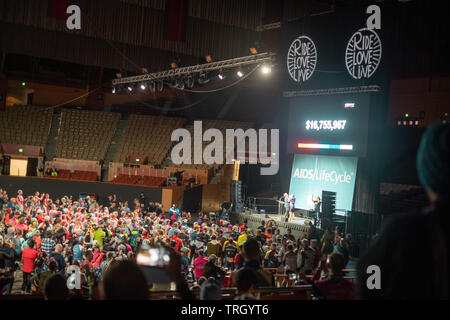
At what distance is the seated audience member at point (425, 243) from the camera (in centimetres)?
138

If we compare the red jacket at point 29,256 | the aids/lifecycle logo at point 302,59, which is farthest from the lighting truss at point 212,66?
the red jacket at point 29,256

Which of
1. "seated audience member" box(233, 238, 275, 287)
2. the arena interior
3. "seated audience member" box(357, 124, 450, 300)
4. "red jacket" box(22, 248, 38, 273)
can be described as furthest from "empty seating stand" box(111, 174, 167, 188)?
"seated audience member" box(357, 124, 450, 300)

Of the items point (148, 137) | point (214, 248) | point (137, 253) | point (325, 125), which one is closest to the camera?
point (137, 253)

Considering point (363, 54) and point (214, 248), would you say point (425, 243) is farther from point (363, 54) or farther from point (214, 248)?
point (363, 54)

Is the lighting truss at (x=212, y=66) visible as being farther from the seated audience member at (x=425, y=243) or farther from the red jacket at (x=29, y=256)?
→ the seated audience member at (x=425, y=243)

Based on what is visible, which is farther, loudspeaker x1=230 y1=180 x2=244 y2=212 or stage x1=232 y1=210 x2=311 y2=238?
loudspeaker x1=230 y1=180 x2=244 y2=212

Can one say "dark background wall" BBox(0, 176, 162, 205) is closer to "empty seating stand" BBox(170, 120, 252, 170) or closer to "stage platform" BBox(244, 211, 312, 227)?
"empty seating stand" BBox(170, 120, 252, 170)

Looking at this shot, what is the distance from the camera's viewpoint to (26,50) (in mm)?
22688

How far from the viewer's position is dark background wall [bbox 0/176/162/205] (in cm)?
2280

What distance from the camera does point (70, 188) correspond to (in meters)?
23.5

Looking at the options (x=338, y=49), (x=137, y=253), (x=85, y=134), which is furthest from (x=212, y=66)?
(x=137, y=253)

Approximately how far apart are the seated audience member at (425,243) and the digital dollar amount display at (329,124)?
15.0 meters

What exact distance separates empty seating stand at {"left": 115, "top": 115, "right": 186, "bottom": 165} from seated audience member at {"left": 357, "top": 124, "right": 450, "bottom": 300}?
25.3m

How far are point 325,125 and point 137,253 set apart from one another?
1557 centimetres
